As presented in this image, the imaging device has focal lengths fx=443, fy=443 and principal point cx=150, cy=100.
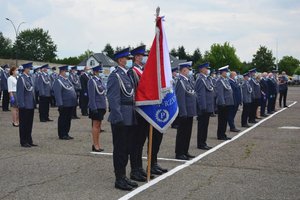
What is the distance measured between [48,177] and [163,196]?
2190mm

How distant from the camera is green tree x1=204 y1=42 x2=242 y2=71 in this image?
111 meters

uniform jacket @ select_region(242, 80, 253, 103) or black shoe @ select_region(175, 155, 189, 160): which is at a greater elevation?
uniform jacket @ select_region(242, 80, 253, 103)

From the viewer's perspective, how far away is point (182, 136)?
927 cm

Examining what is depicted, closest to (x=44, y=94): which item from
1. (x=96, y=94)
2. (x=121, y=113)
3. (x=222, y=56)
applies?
(x=96, y=94)

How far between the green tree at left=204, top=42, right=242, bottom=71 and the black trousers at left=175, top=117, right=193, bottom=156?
333 feet

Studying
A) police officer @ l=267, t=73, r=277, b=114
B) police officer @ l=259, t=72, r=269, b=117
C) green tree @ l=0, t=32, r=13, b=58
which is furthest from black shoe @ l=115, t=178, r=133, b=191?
green tree @ l=0, t=32, r=13, b=58

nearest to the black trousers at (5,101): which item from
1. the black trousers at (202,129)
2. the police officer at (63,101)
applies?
the police officer at (63,101)

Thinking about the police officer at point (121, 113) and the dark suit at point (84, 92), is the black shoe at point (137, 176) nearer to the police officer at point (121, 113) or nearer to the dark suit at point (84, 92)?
the police officer at point (121, 113)

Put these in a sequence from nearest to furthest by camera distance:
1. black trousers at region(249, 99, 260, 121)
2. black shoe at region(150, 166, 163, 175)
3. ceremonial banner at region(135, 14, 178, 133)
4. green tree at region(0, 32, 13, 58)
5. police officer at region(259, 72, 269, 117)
Answer: 1. ceremonial banner at region(135, 14, 178, 133)
2. black shoe at region(150, 166, 163, 175)
3. black trousers at region(249, 99, 260, 121)
4. police officer at region(259, 72, 269, 117)
5. green tree at region(0, 32, 13, 58)

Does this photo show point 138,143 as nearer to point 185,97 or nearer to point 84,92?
point 185,97

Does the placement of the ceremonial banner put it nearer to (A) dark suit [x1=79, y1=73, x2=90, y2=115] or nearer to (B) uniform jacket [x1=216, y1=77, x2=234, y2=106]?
(B) uniform jacket [x1=216, y1=77, x2=234, y2=106]

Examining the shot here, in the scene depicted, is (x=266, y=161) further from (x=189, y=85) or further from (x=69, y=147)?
(x=69, y=147)

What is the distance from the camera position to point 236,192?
6.50m

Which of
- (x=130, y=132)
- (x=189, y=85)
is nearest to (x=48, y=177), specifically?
(x=130, y=132)
